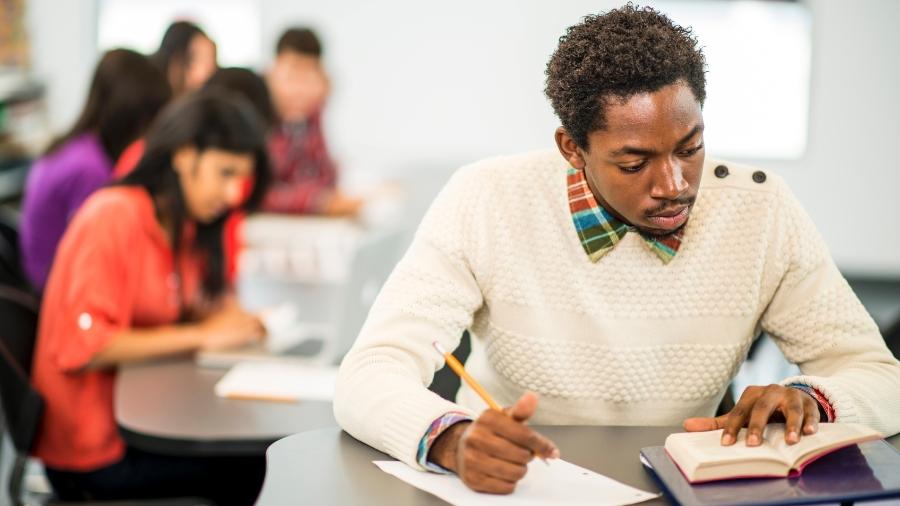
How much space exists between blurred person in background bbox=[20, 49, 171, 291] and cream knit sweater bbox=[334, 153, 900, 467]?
6.48 feet

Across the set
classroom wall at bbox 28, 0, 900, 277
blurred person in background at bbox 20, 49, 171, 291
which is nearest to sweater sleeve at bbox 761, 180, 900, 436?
blurred person in background at bbox 20, 49, 171, 291

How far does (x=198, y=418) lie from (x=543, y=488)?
0.85 meters

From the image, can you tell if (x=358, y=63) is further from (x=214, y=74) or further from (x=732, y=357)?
(x=732, y=357)

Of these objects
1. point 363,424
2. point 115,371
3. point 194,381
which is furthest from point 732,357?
point 115,371

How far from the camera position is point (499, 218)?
4.79 ft

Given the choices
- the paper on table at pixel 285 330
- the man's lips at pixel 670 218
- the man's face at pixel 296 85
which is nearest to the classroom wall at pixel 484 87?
the man's face at pixel 296 85

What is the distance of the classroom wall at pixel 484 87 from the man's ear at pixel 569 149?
12.7 ft

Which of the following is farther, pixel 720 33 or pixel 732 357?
pixel 720 33

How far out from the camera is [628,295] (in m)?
1.44

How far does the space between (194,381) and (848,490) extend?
4.32 feet

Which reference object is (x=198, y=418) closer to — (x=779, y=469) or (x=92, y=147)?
(x=779, y=469)

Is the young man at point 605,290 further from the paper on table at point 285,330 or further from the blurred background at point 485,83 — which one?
the blurred background at point 485,83

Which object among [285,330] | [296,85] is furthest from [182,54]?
[285,330]

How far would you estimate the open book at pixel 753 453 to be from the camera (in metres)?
1.09
